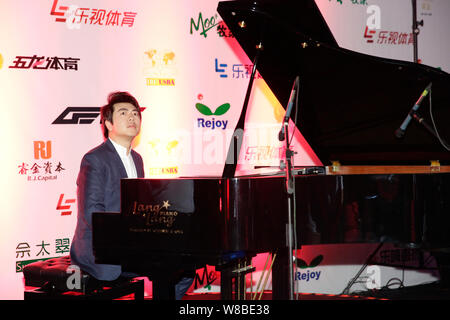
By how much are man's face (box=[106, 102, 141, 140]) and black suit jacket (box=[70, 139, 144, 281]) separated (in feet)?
0.60

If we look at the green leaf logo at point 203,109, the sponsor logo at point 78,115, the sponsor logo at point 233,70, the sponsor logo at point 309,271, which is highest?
the sponsor logo at point 233,70

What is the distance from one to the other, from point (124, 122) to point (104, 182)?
44 centimetres

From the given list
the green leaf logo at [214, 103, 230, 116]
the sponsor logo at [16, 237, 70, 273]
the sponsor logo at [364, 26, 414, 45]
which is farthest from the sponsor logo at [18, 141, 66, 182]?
the sponsor logo at [364, 26, 414, 45]

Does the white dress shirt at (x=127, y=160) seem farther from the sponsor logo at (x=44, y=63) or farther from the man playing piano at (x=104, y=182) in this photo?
the sponsor logo at (x=44, y=63)

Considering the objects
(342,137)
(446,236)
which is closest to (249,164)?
(342,137)

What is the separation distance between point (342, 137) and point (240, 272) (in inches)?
48.5

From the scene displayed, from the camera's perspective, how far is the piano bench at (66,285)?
3.01 m

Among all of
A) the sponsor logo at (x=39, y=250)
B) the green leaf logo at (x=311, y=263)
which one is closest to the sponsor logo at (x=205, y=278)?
the green leaf logo at (x=311, y=263)

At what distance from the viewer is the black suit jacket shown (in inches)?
121

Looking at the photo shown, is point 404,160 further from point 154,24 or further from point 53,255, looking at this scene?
point 53,255

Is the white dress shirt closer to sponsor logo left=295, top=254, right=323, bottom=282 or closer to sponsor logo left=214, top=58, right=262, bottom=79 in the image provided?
sponsor logo left=214, top=58, right=262, bottom=79

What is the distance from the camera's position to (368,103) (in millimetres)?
3436

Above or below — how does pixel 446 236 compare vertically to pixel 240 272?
above

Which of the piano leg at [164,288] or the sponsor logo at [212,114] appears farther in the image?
the sponsor logo at [212,114]
